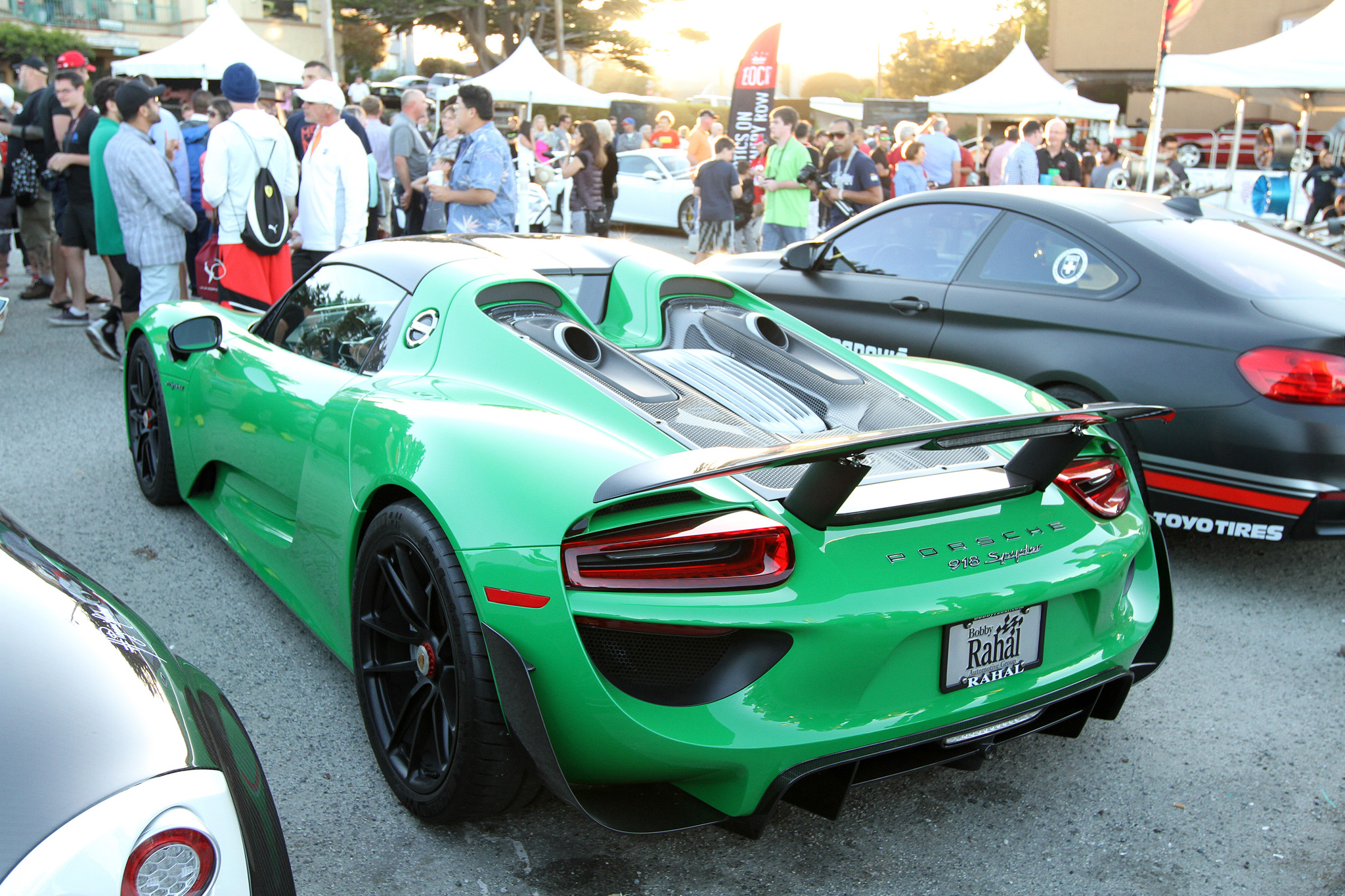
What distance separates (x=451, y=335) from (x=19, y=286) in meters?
9.54

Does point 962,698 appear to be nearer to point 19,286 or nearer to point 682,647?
point 682,647

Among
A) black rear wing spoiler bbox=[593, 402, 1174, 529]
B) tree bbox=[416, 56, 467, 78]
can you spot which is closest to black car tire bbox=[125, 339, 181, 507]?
black rear wing spoiler bbox=[593, 402, 1174, 529]

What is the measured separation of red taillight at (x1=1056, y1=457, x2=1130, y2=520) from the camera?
2.42 metres

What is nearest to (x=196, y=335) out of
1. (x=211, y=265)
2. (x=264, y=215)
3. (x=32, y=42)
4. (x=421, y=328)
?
(x=421, y=328)

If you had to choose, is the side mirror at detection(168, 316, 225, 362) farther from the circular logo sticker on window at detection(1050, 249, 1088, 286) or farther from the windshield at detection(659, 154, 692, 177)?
the windshield at detection(659, 154, 692, 177)

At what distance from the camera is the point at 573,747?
2027mm

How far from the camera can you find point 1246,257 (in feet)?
14.1

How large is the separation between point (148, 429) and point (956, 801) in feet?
11.7

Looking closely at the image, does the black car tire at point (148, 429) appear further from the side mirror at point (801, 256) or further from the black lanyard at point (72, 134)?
the black lanyard at point (72, 134)

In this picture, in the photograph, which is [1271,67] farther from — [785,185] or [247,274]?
[247,274]

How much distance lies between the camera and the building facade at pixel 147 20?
43.2 metres

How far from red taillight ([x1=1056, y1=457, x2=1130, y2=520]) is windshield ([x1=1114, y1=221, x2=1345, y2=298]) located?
75.0 inches

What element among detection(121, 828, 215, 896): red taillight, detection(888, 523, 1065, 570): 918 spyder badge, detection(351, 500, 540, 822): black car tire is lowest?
detection(351, 500, 540, 822): black car tire

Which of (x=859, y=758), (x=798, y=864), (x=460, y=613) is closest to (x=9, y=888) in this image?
(x=460, y=613)
